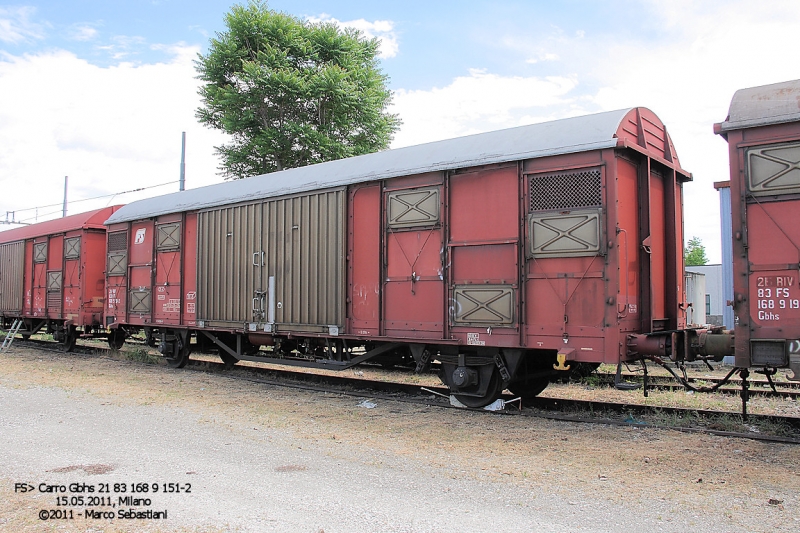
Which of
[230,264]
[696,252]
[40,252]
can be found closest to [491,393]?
[230,264]

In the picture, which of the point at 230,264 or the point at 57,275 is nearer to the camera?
the point at 230,264

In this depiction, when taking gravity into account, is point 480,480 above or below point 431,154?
below

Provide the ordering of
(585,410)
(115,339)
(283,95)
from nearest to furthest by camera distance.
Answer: (585,410), (115,339), (283,95)

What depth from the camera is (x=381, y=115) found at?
25.0m

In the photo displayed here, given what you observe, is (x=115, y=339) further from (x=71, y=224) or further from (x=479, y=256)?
(x=479, y=256)

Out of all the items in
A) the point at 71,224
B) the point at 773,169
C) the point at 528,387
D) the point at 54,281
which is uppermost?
the point at 71,224

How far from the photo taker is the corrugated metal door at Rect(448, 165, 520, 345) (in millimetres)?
7781

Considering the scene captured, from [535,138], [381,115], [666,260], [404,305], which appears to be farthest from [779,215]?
[381,115]

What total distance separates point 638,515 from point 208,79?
23.5 meters

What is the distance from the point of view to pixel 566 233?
7375 mm

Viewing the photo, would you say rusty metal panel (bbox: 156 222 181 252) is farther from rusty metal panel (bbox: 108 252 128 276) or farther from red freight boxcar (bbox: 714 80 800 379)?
red freight boxcar (bbox: 714 80 800 379)

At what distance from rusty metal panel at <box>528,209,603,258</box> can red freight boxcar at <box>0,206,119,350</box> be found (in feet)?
42.9

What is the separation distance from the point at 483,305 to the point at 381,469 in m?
3.05

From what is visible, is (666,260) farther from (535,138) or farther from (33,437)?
(33,437)
